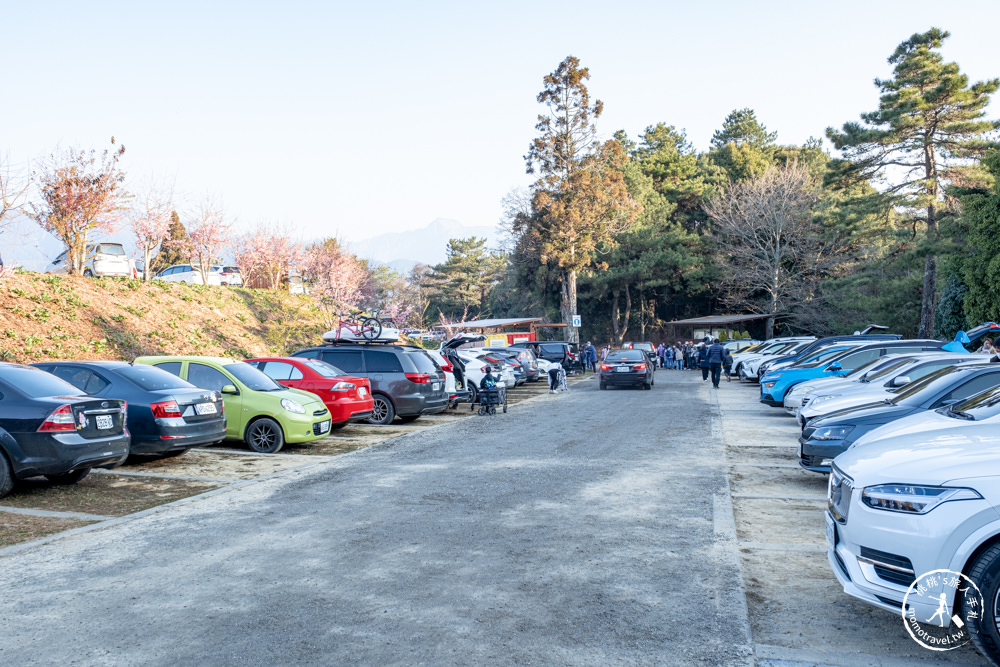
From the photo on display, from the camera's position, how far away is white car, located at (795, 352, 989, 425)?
10.2 meters

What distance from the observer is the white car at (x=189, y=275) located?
3250cm

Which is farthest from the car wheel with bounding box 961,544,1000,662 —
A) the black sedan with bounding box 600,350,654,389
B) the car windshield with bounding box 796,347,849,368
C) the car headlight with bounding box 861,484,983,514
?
the black sedan with bounding box 600,350,654,389

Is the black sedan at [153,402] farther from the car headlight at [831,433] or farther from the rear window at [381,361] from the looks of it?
the car headlight at [831,433]

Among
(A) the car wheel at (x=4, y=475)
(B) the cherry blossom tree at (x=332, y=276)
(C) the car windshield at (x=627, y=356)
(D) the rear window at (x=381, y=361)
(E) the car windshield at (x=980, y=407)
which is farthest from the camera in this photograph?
(B) the cherry blossom tree at (x=332, y=276)

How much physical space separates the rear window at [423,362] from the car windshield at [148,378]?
6054 mm

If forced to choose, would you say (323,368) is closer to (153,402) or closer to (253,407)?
(253,407)

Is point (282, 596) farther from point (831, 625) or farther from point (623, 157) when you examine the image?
point (623, 157)

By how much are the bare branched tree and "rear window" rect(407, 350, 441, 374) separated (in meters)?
33.8

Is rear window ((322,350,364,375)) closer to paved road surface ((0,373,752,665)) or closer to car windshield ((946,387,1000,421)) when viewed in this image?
paved road surface ((0,373,752,665))

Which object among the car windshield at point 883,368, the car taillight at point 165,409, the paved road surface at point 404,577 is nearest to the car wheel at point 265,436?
the car taillight at point 165,409

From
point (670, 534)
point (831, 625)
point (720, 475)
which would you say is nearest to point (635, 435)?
point (720, 475)

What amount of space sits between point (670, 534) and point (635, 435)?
279 inches

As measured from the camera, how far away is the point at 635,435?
44.3 feet

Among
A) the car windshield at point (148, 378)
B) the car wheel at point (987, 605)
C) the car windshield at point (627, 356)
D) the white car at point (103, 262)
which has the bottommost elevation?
the car wheel at point (987, 605)
